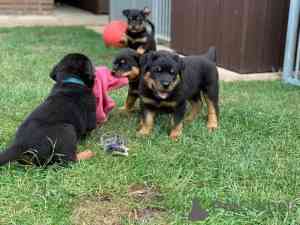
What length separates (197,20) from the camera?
27.1 ft

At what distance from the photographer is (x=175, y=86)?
4102 mm

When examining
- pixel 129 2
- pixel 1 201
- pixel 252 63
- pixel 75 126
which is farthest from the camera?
pixel 129 2

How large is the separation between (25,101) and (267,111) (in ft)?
8.69

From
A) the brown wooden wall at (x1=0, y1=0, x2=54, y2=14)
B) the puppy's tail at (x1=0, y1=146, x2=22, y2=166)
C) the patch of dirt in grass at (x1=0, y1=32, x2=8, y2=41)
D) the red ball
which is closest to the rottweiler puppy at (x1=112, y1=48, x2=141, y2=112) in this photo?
the puppy's tail at (x1=0, y1=146, x2=22, y2=166)

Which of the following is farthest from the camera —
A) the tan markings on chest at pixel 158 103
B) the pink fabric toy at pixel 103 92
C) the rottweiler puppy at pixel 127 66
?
the pink fabric toy at pixel 103 92

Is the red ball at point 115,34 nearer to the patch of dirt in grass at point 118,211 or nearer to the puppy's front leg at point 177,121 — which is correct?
the puppy's front leg at point 177,121

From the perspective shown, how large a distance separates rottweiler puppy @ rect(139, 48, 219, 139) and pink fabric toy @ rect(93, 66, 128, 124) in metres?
0.42

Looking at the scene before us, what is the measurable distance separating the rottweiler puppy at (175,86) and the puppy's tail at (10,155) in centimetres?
129

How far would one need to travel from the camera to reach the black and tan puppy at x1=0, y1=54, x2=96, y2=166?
130 inches

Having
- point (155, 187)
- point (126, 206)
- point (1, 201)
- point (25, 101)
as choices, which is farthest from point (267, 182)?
point (25, 101)

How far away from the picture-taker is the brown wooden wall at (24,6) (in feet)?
45.5

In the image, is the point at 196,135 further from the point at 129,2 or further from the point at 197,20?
the point at 129,2

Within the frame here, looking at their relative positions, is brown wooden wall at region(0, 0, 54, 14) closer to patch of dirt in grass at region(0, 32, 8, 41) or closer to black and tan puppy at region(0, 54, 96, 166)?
patch of dirt in grass at region(0, 32, 8, 41)

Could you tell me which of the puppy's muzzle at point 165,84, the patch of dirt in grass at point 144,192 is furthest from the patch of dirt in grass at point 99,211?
the puppy's muzzle at point 165,84
